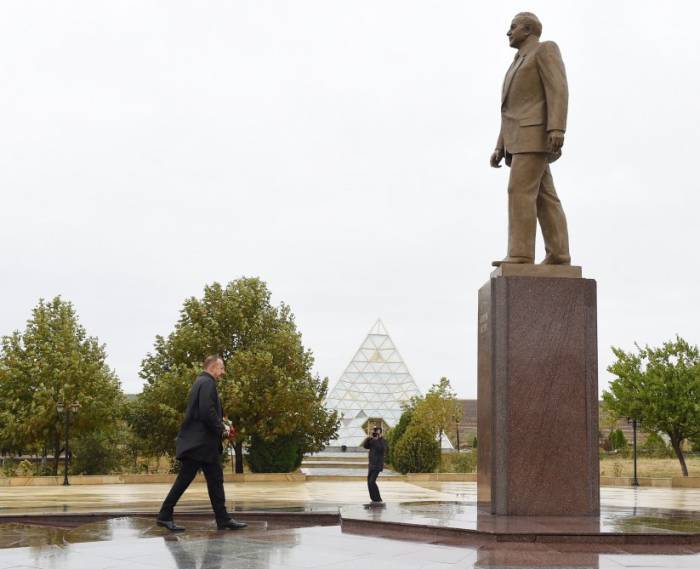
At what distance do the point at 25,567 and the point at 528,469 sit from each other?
545cm

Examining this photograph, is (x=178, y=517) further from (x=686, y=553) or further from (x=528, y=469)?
(x=686, y=553)

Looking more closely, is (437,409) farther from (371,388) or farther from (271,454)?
(371,388)

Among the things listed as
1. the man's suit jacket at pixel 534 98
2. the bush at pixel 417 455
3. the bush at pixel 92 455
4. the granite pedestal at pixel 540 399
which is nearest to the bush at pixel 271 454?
the bush at pixel 417 455

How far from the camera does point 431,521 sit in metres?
8.30

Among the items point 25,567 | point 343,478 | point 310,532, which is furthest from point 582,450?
point 343,478

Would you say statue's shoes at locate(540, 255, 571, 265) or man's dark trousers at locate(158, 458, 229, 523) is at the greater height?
statue's shoes at locate(540, 255, 571, 265)

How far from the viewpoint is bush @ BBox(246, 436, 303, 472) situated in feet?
120

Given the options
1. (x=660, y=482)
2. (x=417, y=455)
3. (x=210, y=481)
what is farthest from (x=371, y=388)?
(x=210, y=481)

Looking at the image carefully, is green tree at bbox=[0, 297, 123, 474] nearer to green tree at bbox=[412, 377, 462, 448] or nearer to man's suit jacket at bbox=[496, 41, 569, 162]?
green tree at bbox=[412, 377, 462, 448]

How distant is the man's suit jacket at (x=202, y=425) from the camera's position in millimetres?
8125

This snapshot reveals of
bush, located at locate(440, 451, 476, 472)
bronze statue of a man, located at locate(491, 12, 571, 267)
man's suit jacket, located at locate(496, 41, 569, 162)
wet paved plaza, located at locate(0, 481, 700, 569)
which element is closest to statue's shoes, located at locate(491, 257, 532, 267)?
bronze statue of a man, located at locate(491, 12, 571, 267)

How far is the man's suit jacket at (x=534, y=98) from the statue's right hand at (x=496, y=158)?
1.01 ft

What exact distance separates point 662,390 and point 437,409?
17173 millimetres

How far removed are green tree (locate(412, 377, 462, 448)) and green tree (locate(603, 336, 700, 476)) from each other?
47.4 ft
